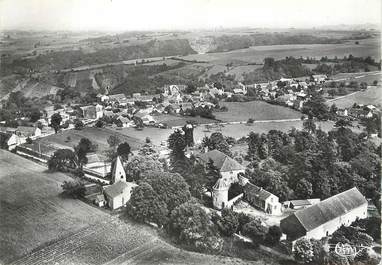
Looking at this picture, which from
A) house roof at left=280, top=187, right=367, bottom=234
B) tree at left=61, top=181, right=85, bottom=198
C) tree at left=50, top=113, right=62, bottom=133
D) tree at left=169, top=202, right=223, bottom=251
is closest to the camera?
tree at left=169, top=202, right=223, bottom=251

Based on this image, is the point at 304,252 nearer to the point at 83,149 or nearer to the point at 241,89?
the point at 83,149

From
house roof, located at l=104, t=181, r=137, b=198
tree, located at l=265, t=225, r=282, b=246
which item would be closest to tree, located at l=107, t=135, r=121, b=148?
house roof, located at l=104, t=181, r=137, b=198

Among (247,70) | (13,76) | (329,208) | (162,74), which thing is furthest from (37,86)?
(329,208)

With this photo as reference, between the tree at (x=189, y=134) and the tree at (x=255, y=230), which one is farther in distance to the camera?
the tree at (x=189, y=134)

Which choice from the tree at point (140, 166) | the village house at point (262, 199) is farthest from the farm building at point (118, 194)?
the village house at point (262, 199)

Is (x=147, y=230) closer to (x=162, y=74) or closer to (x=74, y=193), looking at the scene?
(x=74, y=193)

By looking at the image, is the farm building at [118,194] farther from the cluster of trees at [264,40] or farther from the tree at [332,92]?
the tree at [332,92]

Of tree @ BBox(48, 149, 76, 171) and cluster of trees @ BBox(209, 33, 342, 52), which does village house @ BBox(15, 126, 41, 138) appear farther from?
cluster of trees @ BBox(209, 33, 342, 52)
